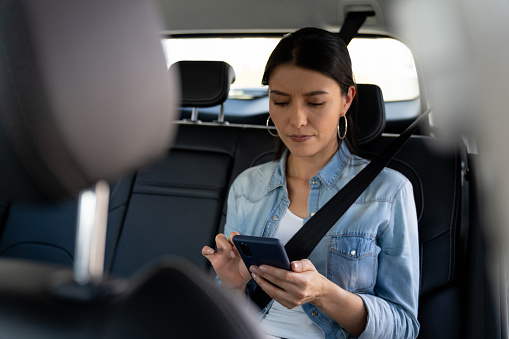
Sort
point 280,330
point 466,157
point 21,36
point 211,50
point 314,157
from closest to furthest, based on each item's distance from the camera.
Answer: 1. point 21,36
2. point 280,330
3. point 314,157
4. point 466,157
5. point 211,50

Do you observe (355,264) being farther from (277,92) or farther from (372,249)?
(277,92)

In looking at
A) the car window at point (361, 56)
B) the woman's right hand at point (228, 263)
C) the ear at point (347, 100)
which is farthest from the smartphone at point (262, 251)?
the car window at point (361, 56)

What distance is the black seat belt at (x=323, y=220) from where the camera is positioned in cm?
143

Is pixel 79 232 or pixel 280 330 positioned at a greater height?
pixel 79 232

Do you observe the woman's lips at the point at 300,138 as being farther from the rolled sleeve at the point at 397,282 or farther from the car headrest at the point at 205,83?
the car headrest at the point at 205,83

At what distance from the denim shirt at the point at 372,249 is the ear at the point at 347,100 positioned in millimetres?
136

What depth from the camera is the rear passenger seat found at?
170cm

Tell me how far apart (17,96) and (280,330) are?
3.61 feet

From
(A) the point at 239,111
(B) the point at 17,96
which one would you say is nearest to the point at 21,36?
(B) the point at 17,96

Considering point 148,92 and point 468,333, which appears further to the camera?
point 468,333

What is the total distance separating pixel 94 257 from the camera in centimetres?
52

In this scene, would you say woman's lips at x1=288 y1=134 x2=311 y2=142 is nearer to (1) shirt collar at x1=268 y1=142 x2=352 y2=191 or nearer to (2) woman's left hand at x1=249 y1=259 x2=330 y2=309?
(1) shirt collar at x1=268 y1=142 x2=352 y2=191

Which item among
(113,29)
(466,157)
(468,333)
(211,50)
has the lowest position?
(468,333)

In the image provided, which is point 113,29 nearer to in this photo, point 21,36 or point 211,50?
point 21,36
